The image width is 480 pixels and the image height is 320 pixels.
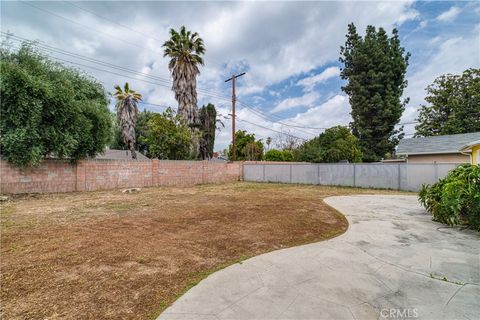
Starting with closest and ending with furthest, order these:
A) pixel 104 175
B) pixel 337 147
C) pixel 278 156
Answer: pixel 104 175
pixel 337 147
pixel 278 156

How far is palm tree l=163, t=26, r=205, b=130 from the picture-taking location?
61.5 feet

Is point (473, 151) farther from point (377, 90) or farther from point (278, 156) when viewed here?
point (278, 156)

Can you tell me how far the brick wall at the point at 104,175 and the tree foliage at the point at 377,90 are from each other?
14.2m

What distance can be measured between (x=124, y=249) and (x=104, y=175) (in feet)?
32.3

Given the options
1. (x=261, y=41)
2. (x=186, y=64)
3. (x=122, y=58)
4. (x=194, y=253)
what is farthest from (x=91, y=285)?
(x=186, y=64)

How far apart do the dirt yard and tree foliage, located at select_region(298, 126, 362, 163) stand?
13690 millimetres

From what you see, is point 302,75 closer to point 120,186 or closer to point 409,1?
point 409,1

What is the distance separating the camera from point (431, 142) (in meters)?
15.1

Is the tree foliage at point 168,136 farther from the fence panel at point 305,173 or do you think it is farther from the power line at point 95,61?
the fence panel at point 305,173

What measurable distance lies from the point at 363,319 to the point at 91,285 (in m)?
2.71

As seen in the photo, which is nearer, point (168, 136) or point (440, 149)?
point (440, 149)

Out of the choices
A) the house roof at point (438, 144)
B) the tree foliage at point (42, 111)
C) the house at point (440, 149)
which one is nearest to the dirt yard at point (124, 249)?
the tree foliage at point (42, 111)

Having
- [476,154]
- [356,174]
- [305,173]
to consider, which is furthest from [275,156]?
[476,154]

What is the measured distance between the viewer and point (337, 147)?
19328mm
